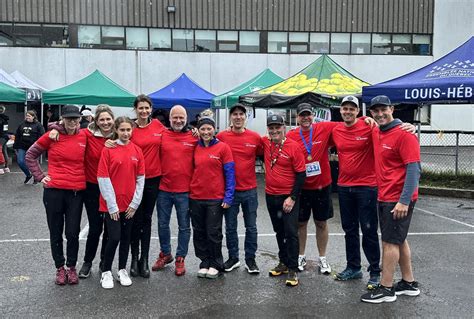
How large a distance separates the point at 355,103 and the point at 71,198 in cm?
306

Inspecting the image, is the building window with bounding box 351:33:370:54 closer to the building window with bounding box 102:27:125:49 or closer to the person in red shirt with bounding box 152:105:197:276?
the building window with bounding box 102:27:125:49

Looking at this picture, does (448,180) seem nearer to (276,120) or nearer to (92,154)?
(276,120)

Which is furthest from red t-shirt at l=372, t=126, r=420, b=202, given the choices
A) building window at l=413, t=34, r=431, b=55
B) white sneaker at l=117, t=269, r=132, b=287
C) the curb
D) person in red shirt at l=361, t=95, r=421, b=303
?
building window at l=413, t=34, r=431, b=55

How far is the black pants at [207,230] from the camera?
5145 mm

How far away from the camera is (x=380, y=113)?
4.46 metres

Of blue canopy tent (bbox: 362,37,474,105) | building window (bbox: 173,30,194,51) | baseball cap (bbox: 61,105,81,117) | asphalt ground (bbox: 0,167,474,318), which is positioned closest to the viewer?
asphalt ground (bbox: 0,167,474,318)

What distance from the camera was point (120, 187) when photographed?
15.6 ft

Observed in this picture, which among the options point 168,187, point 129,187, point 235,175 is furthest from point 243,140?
point 129,187

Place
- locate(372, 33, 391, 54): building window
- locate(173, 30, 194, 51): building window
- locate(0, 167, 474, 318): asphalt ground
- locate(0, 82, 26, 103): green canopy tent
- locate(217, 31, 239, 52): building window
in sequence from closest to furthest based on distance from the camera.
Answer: locate(0, 167, 474, 318): asphalt ground, locate(0, 82, 26, 103): green canopy tent, locate(173, 30, 194, 51): building window, locate(217, 31, 239, 52): building window, locate(372, 33, 391, 54): building window

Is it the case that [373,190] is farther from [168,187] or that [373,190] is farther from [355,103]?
[168,187]

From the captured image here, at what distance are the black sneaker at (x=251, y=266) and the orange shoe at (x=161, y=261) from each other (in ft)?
2.96

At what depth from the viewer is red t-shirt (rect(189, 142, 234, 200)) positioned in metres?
5.06

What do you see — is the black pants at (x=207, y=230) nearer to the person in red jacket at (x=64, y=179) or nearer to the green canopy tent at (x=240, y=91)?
the person in red jacket at (x=64, y=179)

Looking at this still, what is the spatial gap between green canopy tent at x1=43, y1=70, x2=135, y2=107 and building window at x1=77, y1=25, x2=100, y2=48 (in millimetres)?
6180
